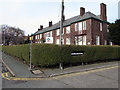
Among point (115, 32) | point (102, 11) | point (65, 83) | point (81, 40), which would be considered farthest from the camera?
point (102, 11)

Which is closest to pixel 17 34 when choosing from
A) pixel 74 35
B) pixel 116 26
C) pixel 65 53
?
pixel 74 35

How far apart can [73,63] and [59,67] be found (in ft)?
5.15

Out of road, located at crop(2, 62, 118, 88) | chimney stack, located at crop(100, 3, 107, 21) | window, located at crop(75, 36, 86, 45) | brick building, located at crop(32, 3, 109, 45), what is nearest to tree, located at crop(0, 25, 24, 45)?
brick building, located at crop(32, 3, 109, 45)

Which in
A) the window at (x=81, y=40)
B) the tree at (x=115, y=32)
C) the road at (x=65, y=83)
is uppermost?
the tree at (x=115, y=32)

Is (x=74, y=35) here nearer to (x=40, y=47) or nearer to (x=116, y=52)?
(x=116, y=52)

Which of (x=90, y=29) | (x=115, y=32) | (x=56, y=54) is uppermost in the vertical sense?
(x=90, y=29)

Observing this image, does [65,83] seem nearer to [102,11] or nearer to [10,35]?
[102,11]

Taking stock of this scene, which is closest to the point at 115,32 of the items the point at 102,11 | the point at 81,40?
the point at 102,11

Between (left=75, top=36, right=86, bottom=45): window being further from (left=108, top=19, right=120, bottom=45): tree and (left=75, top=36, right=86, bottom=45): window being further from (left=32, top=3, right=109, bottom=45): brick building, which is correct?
(left=108, top=19, right=120, bottom=45): tree

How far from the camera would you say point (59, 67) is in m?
8.91

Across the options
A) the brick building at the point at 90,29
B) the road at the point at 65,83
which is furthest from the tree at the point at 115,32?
the road at the point at 65,83

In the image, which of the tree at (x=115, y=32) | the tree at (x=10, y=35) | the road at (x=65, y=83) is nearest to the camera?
the road at (x=65, y=83)

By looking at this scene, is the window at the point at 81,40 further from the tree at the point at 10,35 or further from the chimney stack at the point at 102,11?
the tree at the point at 10,35

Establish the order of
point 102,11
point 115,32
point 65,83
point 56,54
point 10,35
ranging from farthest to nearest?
point 10,35
point 102,11
point 115,32
point 56,54
point 65,83
